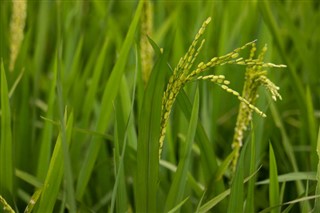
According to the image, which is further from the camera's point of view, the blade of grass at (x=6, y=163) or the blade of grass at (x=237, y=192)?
the blade of grass at (x=6, y=163)

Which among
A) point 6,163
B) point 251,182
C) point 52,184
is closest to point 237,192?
point 251,182

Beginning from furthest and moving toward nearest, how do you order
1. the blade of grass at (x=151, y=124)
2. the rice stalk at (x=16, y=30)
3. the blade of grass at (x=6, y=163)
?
the rice stalk at (x=16, y=30), the blade of grass at (x=6, y=163), the blade of grass at (x=151, y=124)

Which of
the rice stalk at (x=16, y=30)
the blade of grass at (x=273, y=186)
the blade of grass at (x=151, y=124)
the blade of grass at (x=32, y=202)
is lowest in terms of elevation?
the blade of grass at (x=32, y=202)

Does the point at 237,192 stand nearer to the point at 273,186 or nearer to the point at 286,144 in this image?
the point at 273,186

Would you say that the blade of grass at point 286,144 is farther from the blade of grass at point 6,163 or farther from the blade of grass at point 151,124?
the blade of grass at point 6,163

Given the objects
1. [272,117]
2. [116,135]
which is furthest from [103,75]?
[116,135]

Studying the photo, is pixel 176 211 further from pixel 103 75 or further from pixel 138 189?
pixel 103 75

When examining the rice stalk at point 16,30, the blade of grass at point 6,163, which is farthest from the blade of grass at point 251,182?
the rice stalk at point 16,30

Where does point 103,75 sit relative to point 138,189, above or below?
above
